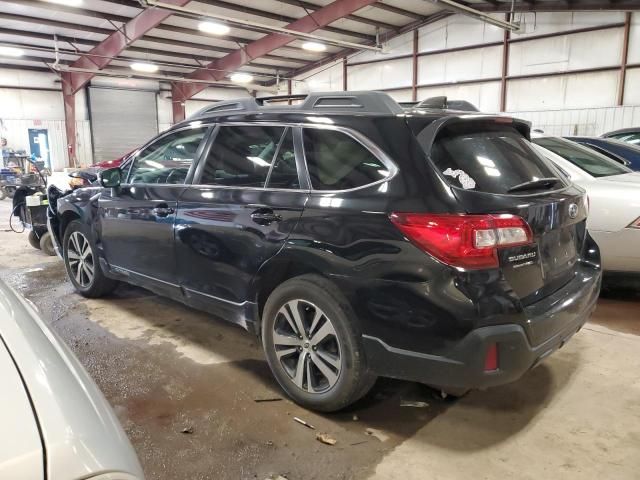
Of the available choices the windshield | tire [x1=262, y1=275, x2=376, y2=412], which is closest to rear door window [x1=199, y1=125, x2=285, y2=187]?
tire [x1=262, y1=275, x2=376, y2=412]

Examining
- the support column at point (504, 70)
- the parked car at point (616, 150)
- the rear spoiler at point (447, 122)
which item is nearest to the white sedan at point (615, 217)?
the parked car at point (616, 150)

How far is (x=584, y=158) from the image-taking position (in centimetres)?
450

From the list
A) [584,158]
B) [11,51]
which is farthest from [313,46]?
[584,158]

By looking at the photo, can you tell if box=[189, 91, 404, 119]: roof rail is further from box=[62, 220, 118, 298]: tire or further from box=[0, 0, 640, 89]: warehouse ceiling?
box=[0, 0, 640, 89]: warehouse ceiling

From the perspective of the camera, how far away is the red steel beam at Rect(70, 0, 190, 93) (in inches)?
475

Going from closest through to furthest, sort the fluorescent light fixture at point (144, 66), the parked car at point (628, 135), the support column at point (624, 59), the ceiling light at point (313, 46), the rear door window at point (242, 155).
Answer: the rear door window at point (242, 155), the parked car at point (628, 135), the support column at point (624, 59), the ceiling light at point (313, 46), the fluorescent light fixture at point (144, 66)

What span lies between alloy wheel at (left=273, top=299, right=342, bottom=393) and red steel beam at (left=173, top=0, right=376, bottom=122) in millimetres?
11348

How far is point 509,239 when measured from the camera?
2.04 m

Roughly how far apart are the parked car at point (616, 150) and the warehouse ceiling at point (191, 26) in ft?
26.3

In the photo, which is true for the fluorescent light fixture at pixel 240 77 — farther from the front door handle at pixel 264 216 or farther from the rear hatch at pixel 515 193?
the rear hatch at pixel 515 193

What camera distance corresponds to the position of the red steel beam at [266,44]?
12.6 meters

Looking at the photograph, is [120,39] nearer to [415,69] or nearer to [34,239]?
[415,69]

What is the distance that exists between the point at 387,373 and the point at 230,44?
15988 millimetres

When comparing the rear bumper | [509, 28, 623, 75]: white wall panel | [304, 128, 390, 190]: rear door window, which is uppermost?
[509, 28, 623, 75]: white wall panel
